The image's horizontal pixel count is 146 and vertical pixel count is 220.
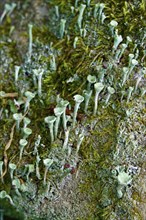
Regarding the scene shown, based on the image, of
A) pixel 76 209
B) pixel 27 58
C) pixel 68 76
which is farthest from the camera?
pixel 27 58

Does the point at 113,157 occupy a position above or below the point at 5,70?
below

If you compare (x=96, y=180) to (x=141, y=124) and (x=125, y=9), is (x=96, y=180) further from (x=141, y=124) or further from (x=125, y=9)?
(x=125, y=9)

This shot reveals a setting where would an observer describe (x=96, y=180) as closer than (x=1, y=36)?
Yes

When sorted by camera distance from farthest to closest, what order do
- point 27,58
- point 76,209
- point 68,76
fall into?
point 27,58 → point 68,76 → point 76,209

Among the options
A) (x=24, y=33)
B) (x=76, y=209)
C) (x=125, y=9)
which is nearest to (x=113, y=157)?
(x=76, y=209)

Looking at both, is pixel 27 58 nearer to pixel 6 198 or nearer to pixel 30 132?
pixel 30 132

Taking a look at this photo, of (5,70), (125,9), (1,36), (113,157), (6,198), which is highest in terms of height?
(125,9)

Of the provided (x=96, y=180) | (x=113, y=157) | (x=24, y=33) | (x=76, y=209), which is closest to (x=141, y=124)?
(x=113, y=157)
